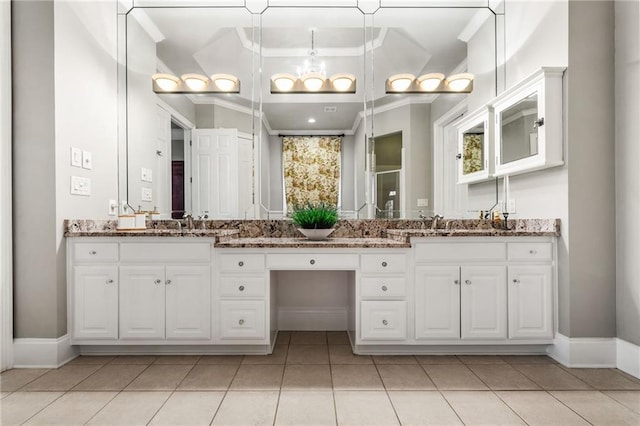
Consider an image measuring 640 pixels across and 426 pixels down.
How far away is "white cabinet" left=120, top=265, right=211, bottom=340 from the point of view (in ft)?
7.09

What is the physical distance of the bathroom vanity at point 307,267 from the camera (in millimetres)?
2150

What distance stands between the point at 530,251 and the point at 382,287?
1.00 m

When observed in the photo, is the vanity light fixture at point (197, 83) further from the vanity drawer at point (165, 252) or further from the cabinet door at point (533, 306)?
the cabinet door at point (533, 306)

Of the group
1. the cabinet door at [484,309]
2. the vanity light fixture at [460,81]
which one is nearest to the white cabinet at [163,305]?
the cabinet door at [484,309]

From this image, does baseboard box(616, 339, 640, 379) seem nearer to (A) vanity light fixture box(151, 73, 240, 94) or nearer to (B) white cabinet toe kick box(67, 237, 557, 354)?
(B) white cabinet toe kick box(67, 237, 557, 354)

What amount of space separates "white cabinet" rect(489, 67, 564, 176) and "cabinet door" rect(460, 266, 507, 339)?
0.83 m

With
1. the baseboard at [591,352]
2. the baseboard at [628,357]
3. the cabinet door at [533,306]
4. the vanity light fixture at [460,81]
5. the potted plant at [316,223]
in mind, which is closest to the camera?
the baseboard at [628,357]

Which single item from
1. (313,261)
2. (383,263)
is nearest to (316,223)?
(313,261)

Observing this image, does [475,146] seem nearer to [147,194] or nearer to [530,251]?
[530,251]

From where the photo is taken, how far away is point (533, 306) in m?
2.14

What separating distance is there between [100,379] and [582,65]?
3457mm

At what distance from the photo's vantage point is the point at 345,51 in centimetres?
278

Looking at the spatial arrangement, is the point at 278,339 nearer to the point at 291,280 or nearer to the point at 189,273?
the point at 291,280

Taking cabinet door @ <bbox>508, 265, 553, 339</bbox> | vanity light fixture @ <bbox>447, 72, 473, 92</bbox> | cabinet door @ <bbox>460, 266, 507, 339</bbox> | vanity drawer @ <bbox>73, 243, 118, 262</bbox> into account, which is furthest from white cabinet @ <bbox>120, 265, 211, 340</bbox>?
vanity light fixture @ <bbox>447, 72, 473, 92</bbox>
